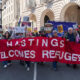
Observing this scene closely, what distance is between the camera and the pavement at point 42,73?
18.1 ft

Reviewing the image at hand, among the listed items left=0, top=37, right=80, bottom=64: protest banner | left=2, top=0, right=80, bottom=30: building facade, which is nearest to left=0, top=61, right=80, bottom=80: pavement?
left=0, top=37, right=80, bottom=64: protest banner

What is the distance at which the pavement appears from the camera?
5.52 metres

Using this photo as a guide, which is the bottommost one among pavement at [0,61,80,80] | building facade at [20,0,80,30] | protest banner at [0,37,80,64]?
pavement at [0,61,80,80]

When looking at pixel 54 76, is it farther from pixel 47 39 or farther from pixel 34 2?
pixel 34 2

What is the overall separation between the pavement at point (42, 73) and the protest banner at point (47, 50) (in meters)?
0.46

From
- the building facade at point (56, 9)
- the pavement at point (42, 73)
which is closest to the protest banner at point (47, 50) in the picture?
the pavement at point (42, 73)

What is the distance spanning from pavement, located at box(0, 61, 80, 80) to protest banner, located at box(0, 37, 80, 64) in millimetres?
465

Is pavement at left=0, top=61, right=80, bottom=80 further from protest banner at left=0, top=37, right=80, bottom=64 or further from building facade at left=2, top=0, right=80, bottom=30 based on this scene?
building facade at left=2, top=0, right=80, bottom=30

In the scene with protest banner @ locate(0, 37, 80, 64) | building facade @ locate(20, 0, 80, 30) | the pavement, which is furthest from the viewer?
building facade @ locate(20, 0, 80, 30)

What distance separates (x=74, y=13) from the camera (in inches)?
786

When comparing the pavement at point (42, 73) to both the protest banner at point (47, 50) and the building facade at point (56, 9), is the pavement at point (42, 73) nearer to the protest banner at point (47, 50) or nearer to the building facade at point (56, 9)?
the protest banner at point (47, 50)

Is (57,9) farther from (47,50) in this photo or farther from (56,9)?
(47,50)

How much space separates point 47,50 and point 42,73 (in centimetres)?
86

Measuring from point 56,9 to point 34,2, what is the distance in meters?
5.85
